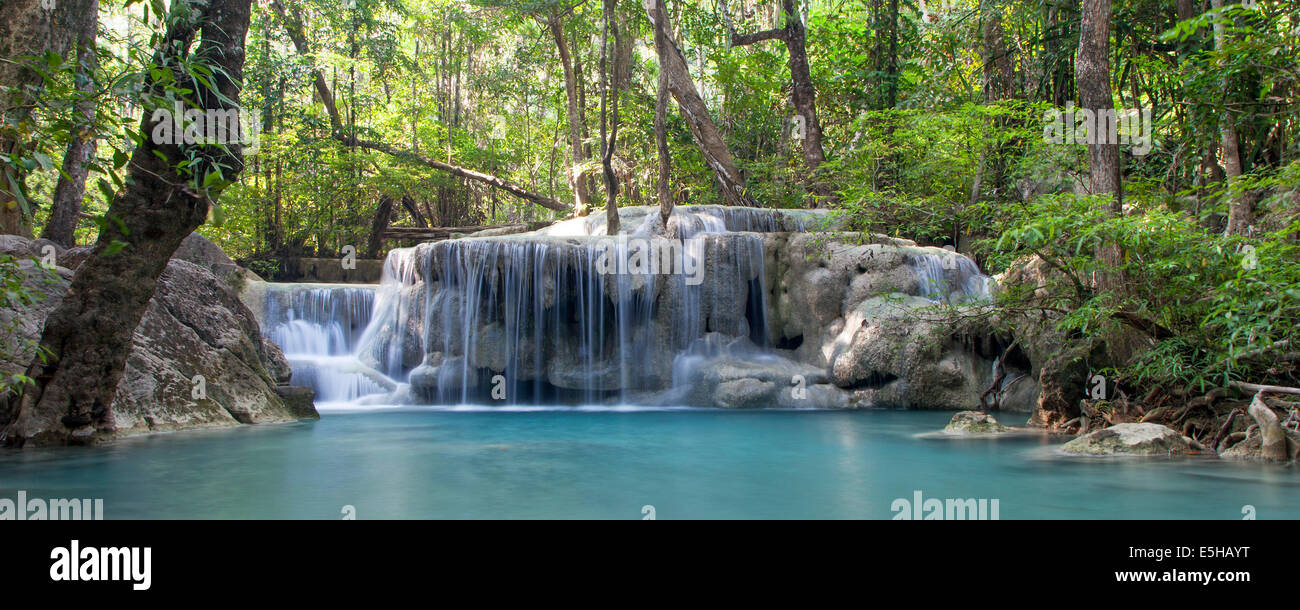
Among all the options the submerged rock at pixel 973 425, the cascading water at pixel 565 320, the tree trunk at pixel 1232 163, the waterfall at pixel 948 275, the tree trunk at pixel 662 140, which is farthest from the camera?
the tree trunk at pixel 662 140

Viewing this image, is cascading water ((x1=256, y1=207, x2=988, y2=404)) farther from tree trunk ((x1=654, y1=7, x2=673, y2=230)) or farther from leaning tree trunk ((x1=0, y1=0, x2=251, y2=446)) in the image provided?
leaning tree trunk ((x1=0, y1=0, x2=251, y2=446))

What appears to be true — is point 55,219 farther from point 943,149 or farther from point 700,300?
point 943,149

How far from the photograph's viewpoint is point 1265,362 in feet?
22.9

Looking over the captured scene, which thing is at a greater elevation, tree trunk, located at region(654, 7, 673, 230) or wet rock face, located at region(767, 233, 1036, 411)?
tree trunk, located at region(654, 7, 673, 230)

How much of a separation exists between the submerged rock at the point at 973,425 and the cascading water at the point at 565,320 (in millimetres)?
5129

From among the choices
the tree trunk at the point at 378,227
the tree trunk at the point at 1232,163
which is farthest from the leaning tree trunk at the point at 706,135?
the tree trunk at the point at 1232,163

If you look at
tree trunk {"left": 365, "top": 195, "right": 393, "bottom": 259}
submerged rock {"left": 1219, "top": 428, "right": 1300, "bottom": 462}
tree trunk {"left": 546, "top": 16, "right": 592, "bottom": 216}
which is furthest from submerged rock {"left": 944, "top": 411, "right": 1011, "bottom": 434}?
tree trunk {"left": 365, "top": 195, "right": 393, "bottom": 259}

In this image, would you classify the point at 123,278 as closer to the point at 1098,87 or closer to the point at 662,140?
the point at 1098,87

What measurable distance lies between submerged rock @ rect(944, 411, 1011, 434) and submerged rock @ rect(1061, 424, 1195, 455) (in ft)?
5.09

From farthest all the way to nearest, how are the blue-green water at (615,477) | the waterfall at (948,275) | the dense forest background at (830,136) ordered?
the waterfall at (948,275)
the dense forest background at (830,136)
the blue-green water at (615,477)

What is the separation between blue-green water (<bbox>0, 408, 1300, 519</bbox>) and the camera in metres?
4.75

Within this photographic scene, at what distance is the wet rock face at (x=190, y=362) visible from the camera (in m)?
8.02

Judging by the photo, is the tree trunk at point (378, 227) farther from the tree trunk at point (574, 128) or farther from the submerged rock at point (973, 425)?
the submerged rock at point (973, 425)
